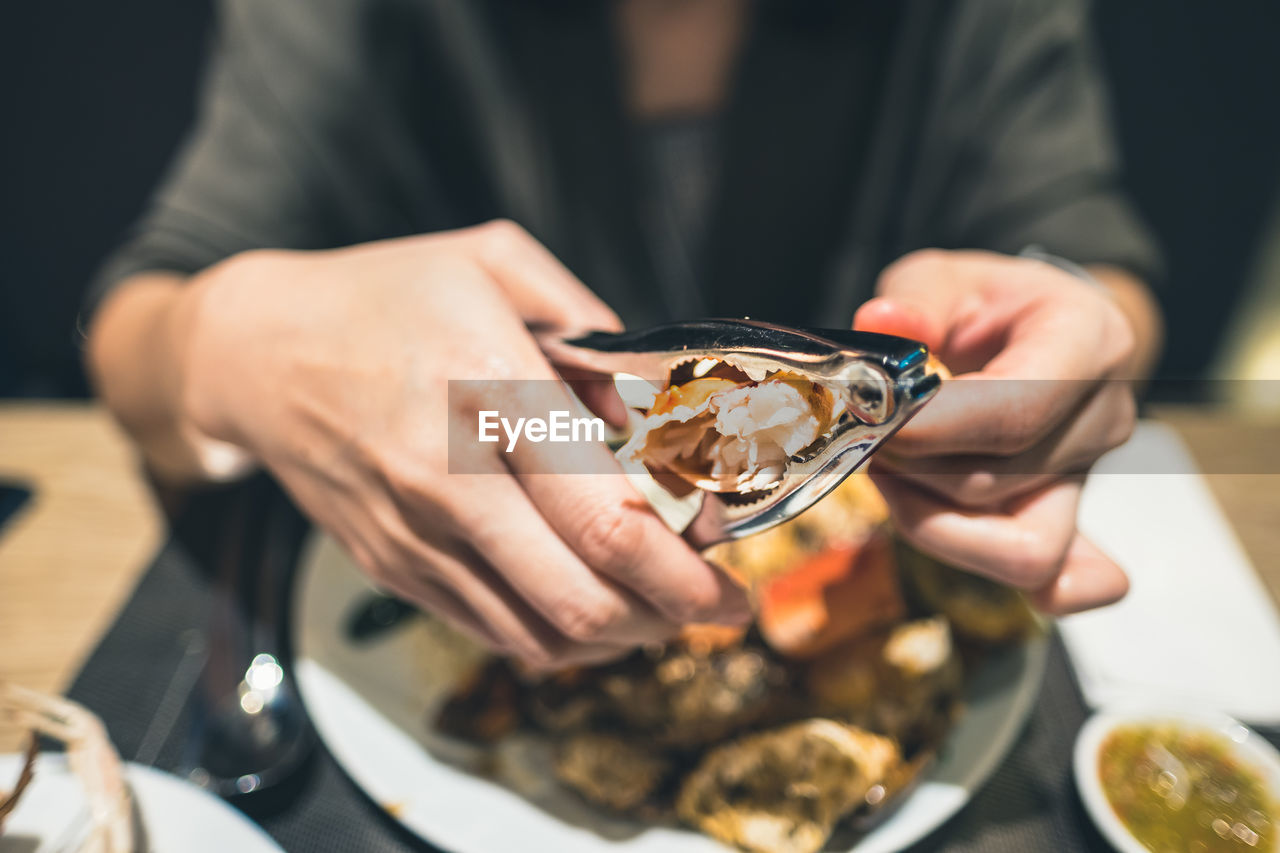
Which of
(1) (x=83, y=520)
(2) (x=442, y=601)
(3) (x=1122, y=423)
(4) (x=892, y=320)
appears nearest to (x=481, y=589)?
(2) (x=442, y=601)

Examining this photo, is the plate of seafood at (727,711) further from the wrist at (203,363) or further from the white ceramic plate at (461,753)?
the wrist at (203,363)

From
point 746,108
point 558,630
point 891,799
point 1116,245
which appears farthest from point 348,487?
point 1116,245

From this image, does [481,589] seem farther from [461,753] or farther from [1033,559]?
[1033,559]

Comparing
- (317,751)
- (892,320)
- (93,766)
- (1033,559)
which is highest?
(892,320)

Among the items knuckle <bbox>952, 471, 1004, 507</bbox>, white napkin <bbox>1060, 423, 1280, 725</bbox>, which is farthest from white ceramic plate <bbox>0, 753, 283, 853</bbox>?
white napkin <bbox>1060, 423, 1280, 725</bbox>

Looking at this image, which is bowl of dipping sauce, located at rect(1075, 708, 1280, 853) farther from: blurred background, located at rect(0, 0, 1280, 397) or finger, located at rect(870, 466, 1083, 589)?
blurred background, located at rect(0, 0, 1280, 397)

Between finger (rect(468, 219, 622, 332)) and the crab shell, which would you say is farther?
finger (rect(468, 219, 622, 332))
